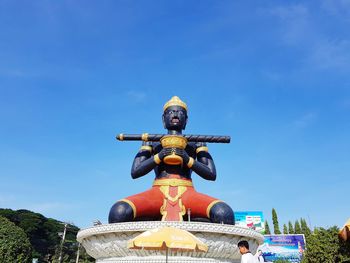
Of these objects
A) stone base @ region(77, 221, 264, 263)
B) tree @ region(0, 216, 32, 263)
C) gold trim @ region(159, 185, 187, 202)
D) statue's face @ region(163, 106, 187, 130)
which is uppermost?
statue's face @ region(163, 106, 187, 130)

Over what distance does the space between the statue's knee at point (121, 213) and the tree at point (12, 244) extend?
466cm

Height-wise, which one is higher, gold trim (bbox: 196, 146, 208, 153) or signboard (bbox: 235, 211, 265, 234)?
signboard (bbox: 235, 211, 265, 234)

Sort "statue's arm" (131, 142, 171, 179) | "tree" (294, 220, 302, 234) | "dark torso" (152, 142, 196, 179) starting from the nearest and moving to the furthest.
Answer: "statue's arm" (131, 142, 171, 179)
"dark torso" (152, 142, 196, 179)
"tree" (294, 220, 302, 234)

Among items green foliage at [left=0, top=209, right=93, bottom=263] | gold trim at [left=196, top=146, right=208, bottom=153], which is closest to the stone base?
gold trim at [left=196, top=146, right=208, bottom=153]

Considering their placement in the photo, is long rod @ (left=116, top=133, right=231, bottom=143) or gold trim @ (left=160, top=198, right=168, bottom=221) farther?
long rod @ (left=116, top=133, right=231, bottom=143)

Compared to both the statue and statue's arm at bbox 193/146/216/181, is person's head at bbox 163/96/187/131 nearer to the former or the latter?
the statue

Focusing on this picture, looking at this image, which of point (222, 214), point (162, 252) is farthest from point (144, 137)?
point (162, 252)

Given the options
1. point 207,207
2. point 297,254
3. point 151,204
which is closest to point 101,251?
point 151,204

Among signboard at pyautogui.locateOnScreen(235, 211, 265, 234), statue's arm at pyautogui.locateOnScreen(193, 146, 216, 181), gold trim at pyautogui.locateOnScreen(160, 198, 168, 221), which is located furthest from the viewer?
signboard at pyautogui.locateOnScreen(235, 211, 265, 234)

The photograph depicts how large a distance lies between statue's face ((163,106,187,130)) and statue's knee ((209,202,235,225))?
9.60ft

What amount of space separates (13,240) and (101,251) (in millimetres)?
5115

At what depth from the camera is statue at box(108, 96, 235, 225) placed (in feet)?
33.3

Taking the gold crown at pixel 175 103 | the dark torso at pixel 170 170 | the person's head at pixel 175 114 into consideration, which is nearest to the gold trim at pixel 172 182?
the dark torso at pixel 170 170

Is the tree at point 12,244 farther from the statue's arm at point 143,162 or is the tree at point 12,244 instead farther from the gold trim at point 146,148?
the gold trim at point 146,148
